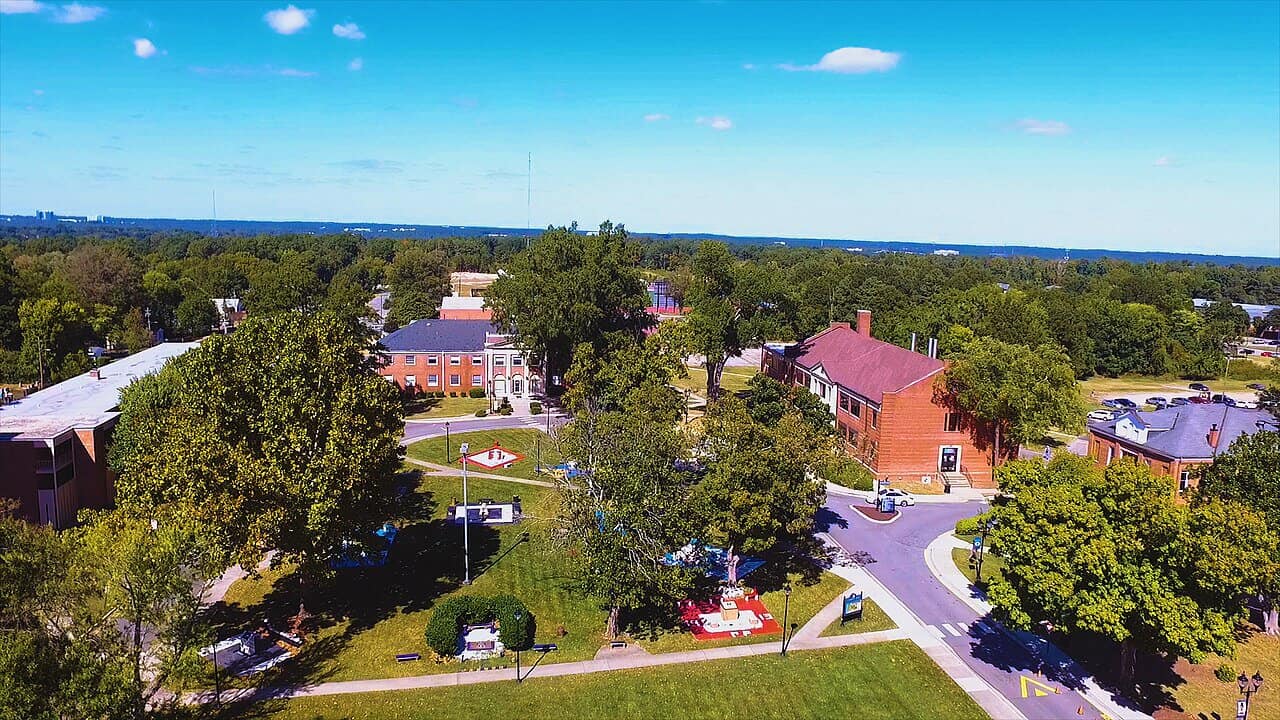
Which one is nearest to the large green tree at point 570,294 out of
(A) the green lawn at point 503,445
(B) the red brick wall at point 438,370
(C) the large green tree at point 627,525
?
(B) the red brick wall at point 438,370

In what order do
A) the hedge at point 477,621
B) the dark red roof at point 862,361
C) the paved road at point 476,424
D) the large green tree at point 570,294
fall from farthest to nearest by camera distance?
1. the large green tree at point 570,294
2. the paved road at point 476,424
3. the dark red roof at point 862,361
4. the hedge at point 477,621

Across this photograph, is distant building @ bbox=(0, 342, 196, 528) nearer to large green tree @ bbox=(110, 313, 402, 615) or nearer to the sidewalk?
large green tree @ bbox=(110, 313, 402, 615)

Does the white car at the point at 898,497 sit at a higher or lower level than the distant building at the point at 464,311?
lower

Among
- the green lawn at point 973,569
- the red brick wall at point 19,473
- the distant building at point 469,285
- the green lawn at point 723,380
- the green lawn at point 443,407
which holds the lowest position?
the green lawn at point 973,569

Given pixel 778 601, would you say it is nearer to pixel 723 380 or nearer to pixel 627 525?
pixel 627 525

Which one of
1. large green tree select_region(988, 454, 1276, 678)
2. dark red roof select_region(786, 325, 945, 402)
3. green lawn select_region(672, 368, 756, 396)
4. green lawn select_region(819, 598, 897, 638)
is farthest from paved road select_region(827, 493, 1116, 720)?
green lawn select_region(672, 368, 756, 396)

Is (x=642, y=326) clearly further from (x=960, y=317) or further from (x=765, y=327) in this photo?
(x=960, y=317)

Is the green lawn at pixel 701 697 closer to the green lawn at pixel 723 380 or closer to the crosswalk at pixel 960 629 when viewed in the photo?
the crosswalk at pixel 960 629
